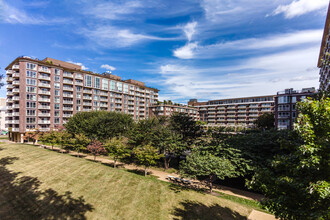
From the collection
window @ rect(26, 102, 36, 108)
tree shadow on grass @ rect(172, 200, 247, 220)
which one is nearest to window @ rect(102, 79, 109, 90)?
window @ rect(26, 102, 36, 108)

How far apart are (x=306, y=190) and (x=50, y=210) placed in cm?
1857

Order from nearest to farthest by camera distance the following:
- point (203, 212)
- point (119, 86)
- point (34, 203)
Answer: point (203, 212) → point (34, 203) → point (119, 86)

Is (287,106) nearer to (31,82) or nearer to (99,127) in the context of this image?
(99,127)

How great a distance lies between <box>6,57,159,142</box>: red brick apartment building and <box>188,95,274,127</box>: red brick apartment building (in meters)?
62.1

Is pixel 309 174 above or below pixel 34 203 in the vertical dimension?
above

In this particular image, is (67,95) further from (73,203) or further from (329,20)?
(329,20)

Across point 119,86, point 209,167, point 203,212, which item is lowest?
point 203,212

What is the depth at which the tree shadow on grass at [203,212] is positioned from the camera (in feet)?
47.3

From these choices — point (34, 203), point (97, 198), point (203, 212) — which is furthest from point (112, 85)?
point (203, 212)

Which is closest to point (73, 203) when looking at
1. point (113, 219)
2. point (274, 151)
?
point (113, 219)

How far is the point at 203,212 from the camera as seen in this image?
49.5 ft

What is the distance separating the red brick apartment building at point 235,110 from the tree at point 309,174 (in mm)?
84896

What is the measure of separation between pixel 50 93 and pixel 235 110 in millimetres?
99943

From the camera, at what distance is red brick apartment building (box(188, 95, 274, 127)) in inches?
3844
